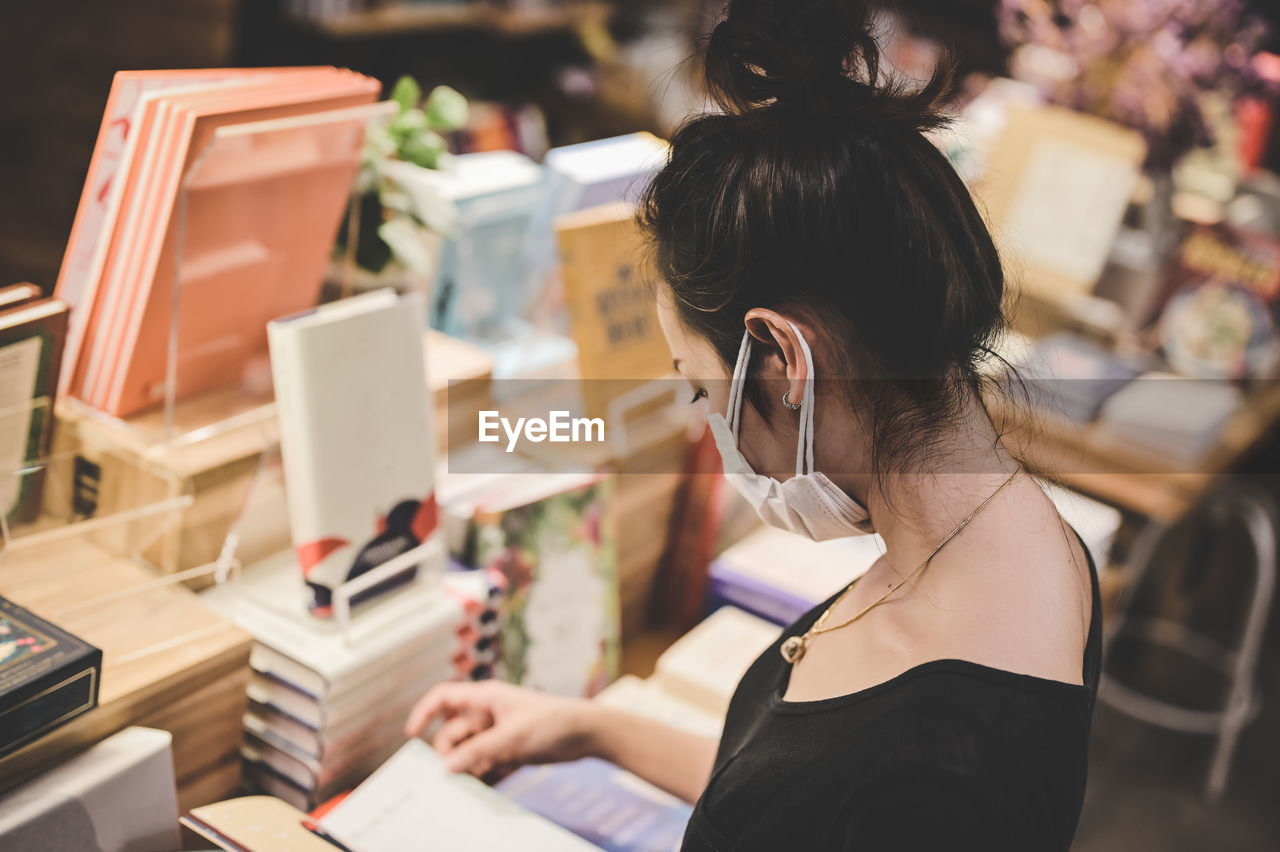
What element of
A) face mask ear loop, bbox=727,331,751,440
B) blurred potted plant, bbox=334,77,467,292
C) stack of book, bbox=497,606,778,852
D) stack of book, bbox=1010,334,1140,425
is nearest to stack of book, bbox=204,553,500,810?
stack of book, bbox=497,606,778,852

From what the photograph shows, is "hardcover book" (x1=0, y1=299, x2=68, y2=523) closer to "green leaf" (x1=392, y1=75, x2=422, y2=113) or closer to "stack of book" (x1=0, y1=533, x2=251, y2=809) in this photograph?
"stack of book" (x1=0, y1=533, x2=251, y2=809)

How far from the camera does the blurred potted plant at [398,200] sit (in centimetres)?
155

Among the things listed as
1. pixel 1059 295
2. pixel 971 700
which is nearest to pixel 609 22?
pixel 1059 295

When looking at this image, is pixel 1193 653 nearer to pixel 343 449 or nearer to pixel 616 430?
pixel 616 430

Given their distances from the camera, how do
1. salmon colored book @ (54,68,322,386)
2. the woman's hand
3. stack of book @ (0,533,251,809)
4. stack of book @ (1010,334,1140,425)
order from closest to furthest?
1. stack of book @ (0,533,251,809)
2. salmon colored book @ (54,68,322,386)
3. the woman's hand
4. stack of book @ (1010,334,1140,425)

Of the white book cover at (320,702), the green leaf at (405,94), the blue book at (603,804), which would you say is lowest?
the blue book at (603,804)

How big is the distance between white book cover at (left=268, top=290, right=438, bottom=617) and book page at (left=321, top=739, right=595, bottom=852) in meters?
0.22

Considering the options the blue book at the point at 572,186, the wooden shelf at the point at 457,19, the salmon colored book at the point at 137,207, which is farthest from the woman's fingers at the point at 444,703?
the wooden shelf at the point at 457,19

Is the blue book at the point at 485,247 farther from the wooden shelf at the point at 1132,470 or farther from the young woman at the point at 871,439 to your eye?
the wooden shelf at the point at 1132,470

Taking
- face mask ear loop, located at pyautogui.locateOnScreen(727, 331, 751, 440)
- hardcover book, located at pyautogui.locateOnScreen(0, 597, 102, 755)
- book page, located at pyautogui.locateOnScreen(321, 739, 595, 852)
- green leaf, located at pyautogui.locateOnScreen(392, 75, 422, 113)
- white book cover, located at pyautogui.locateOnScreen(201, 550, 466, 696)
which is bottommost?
book page, located at pyautogui.locateOnScreen(321, 739, 595, 852)

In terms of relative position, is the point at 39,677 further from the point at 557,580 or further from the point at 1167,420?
the point at 1167,420

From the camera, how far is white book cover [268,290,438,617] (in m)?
1.27

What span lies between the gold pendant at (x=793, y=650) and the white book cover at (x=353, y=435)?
0.52 m

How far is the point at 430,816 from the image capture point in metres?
1.27
